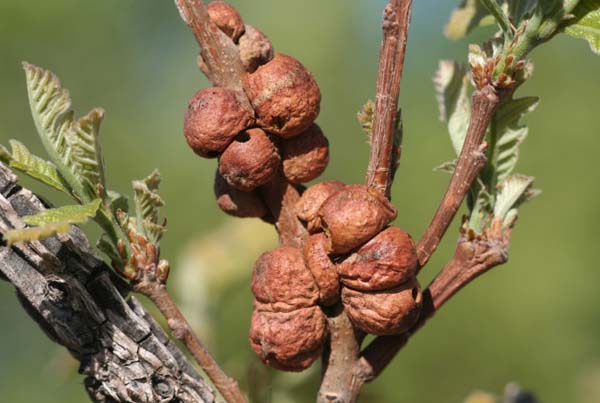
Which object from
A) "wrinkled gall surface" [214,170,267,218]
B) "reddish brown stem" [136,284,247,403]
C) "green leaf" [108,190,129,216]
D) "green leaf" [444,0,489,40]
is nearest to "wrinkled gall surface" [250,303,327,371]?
"reddish brown stem" [136,284,247,403]

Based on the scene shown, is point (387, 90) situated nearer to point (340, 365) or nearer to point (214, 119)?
point (214, 119)

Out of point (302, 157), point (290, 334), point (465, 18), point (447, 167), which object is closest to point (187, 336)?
point (290, 334)

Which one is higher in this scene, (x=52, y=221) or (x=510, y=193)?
(x=52, y=221)

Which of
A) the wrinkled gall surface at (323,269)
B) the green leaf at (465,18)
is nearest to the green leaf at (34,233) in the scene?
the wrinkled gall surface at (323,269)

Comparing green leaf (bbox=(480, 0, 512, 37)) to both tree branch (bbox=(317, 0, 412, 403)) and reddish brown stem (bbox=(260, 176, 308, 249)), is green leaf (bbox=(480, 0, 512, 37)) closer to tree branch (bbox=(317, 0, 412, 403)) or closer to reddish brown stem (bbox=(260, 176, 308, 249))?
tree branch (bbox=(317, 0, 412, 403))

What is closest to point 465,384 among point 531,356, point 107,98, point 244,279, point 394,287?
point 531,356

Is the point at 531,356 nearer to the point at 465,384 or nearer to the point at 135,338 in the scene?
the point at 465,384
